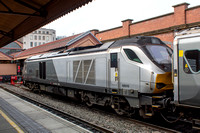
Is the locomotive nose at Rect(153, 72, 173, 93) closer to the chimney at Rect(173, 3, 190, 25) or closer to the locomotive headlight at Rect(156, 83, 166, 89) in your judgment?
the locomotive headlight at Rect(156, 83, 166, 89)

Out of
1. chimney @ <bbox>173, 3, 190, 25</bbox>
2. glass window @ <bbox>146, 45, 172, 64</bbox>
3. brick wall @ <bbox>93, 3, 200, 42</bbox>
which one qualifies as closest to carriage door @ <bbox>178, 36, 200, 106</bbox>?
glass window @ <bbox>146, 45, 172, 64</bbox>

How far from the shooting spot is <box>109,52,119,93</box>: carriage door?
838 centimetres

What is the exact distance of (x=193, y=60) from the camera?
19.2 feet

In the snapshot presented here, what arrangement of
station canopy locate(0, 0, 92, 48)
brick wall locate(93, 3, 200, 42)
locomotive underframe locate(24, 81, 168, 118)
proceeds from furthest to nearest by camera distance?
brick wall locate(93, 3, 200, 42)
locomotive underframe locate(24, 81, 168, 118)
station canopy locate(0, 0, 92, 48)

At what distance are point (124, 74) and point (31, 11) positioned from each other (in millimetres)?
4762

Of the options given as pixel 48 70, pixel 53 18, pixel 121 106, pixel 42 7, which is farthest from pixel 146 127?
pixel 48 70

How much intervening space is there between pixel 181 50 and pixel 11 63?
1374 inches

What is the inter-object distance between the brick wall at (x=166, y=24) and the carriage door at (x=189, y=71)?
34.4 ft

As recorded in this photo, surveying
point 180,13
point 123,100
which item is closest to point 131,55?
point 123,100

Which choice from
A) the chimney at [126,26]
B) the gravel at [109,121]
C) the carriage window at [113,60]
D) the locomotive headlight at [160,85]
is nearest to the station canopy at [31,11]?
the carriage window at [113,60]

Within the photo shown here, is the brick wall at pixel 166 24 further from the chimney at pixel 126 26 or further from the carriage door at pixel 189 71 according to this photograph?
the carriage door at pixel 189 71

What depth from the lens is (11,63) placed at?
115 ft

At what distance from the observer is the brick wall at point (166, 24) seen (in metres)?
15.4

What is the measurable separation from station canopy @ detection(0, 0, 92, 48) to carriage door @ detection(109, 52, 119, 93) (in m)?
3.11
